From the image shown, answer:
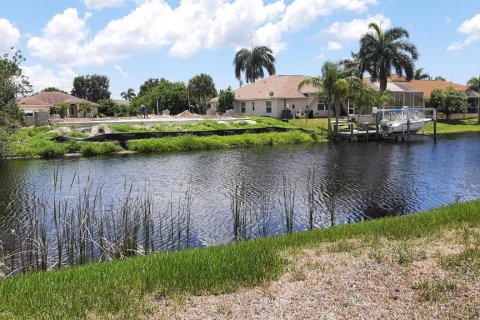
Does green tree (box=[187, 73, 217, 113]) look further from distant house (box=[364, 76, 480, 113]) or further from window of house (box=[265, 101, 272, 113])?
distant house (box=[364, 76, 480, 113])

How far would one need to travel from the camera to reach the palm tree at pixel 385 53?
6494 centimetres

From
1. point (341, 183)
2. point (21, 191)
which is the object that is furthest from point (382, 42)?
point (21, 191)

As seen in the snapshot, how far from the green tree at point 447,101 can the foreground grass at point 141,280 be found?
2663 inches

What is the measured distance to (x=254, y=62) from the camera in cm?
8956

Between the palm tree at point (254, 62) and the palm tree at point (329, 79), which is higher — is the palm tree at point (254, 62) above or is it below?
above

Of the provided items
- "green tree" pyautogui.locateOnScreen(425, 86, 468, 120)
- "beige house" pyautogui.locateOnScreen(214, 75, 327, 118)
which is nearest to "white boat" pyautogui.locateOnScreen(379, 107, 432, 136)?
"beige house" pyautogui.locateOnScreen(214, 75, 327, 118)

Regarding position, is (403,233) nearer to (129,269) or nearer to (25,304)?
(129,269)

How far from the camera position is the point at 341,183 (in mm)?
26562

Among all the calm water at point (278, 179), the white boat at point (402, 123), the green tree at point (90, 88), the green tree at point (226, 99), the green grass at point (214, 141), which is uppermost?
the green tree at point (90, 88)

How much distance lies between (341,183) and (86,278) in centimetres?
1973

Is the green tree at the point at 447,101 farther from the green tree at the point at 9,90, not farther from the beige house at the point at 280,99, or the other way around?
the green tree at the point at 9,90

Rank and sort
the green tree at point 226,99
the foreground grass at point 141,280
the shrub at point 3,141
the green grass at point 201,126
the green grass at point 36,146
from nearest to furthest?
the foreground grass at point 141,280 → the shrub at point 3,141 → the green grass at point 36,146 → the green grass at point 201,126 → the green tree at point 226,99

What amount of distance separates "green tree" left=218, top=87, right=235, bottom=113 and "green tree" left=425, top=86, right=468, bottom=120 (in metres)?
30.1

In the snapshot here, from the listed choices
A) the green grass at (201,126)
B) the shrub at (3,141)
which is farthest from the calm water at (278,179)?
the green grass at (201,126)
